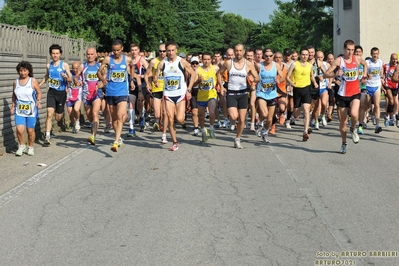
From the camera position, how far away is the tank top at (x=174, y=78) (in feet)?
45.9

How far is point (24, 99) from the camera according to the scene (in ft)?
43.2

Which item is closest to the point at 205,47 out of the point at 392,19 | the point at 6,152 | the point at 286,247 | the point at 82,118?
the point at 392,19

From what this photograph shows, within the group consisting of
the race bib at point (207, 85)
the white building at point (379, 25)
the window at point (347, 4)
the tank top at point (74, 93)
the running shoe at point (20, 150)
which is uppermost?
the window at point (347, 4)

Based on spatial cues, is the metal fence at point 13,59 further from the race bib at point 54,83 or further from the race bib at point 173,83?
the race bib at point 173,83

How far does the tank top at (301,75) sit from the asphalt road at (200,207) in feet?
9.86

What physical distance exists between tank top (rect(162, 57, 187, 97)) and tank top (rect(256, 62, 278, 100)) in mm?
2041

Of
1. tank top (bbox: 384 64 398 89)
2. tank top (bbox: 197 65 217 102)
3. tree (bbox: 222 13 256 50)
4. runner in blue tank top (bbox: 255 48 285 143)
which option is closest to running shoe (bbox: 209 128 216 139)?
tank top (bbox: 197 65 217 102)

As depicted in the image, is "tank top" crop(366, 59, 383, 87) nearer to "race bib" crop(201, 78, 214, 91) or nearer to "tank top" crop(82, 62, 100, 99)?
"race bib" crop(201, 78, 214, 91)

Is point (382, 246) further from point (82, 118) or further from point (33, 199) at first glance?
point (82, 118)

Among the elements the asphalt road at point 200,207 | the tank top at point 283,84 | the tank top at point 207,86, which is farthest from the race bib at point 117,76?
the tank top at point 283,84

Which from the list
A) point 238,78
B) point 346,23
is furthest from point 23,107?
point 346,23

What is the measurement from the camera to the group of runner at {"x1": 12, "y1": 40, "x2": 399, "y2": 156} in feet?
44.2

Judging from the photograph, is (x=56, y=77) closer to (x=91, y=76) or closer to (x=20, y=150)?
(x=91, y=76)

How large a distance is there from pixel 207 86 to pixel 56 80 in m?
3.31
